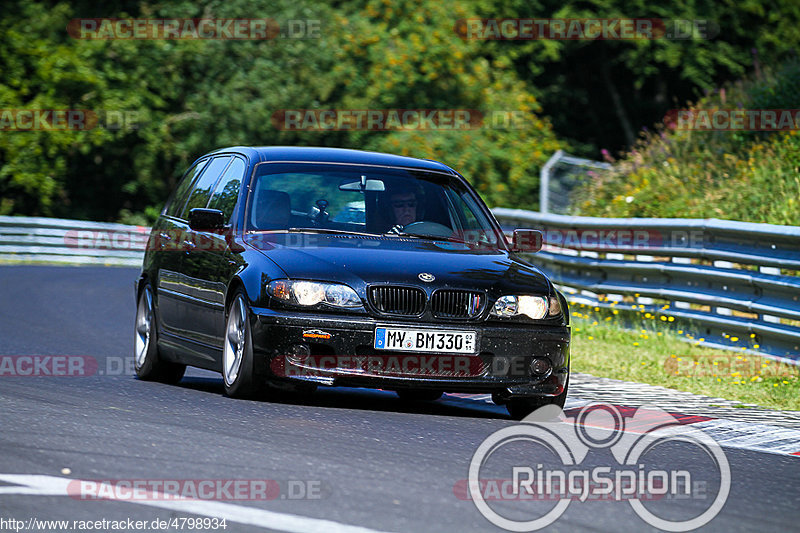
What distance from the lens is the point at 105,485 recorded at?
589 cm

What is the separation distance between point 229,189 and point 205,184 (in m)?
0.82

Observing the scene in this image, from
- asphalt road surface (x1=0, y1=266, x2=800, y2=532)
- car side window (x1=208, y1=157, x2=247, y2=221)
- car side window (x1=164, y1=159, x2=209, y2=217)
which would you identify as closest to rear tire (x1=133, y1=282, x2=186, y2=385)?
asphalt road surface (x1=0, y1=266, x2=800, y2=532)

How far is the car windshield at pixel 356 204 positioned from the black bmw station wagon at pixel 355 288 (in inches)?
0.4

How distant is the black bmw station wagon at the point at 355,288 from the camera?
8531mm

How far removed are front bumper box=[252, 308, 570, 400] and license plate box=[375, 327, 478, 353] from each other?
0.09 feet

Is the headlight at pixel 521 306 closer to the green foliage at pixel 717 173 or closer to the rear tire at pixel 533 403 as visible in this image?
the rear tire at pixel 533 403

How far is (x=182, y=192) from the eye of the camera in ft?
37.4

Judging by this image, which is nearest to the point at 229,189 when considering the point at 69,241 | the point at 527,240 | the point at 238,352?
the point at 238,352

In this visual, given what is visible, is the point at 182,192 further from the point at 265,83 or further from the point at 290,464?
the point at 265,83

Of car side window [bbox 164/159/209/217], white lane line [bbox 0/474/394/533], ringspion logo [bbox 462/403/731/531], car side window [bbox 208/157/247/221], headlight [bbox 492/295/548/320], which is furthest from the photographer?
car side window [bbox 164/159/209/217]

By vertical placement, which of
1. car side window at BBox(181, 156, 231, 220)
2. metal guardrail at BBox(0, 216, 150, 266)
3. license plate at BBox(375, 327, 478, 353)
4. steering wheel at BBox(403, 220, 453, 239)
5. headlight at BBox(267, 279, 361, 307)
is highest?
car side window at BBox(181, 156, 231, 220)

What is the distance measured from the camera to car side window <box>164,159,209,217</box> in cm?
1124

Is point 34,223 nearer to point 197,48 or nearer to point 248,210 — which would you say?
point 197,48

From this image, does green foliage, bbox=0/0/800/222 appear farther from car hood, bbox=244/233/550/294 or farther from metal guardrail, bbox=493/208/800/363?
car hood, bbox=244/233/550/294
